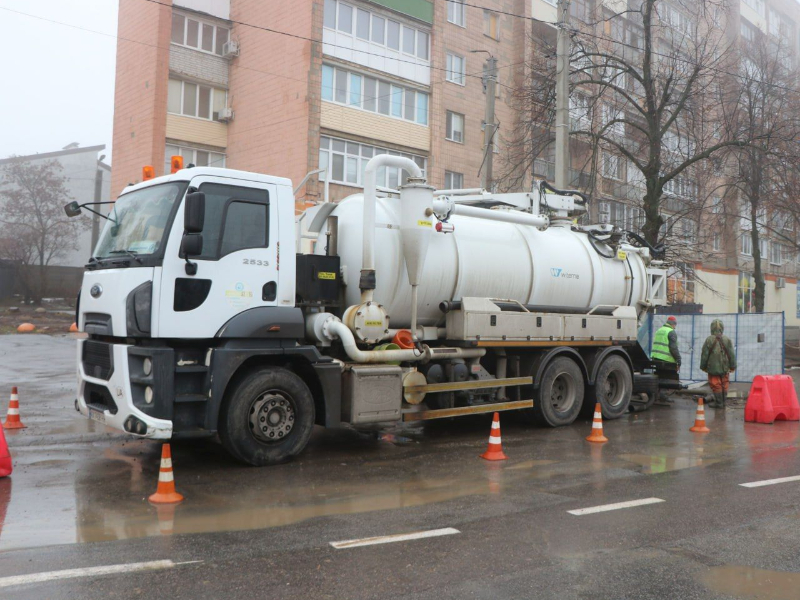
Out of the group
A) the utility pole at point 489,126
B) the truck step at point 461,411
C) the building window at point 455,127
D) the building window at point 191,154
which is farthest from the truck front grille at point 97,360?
the building window at point 455,127

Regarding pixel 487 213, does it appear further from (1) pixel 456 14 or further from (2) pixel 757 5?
(2) pixel 757 5

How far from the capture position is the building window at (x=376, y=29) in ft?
84.3

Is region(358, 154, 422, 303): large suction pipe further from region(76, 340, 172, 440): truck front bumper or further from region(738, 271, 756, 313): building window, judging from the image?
region(738, 271, 756, 313): building window

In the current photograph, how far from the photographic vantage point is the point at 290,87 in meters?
25.6

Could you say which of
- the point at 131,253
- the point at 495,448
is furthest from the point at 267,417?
the point at 495,448

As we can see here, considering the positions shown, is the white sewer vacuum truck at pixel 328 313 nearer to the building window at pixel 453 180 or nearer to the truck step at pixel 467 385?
the truck step at pixel 467 385

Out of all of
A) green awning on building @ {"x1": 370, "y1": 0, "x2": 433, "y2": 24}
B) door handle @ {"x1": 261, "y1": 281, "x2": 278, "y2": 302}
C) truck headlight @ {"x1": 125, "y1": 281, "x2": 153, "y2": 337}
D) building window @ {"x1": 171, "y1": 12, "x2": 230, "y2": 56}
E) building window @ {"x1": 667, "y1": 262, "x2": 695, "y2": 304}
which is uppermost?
green awning on building @ {"x1": 370, "y1": 0, "x2": 433, "y2": 24}

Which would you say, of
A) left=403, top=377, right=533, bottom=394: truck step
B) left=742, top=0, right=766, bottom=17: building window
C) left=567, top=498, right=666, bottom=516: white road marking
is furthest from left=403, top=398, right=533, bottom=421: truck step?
left=742, top=0, right=766, bottom=17: building window

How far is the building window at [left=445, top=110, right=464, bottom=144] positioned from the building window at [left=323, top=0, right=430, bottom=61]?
2667 millimetres

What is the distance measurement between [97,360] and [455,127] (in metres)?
25.0

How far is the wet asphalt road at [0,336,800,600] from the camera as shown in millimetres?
4391

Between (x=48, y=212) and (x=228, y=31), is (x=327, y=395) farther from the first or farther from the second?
(x=48, y=212)

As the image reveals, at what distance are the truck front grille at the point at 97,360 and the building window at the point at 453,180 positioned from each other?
23143 mm

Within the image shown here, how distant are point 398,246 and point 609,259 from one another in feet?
15.6
